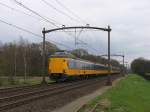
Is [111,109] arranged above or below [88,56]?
below

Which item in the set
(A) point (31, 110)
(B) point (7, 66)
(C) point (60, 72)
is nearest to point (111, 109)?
(A) point (31, 110)

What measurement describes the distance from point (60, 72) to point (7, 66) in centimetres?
1722

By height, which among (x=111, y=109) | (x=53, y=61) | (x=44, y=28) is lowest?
(x=111, y=109)

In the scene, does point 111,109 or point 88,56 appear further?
point 88,56

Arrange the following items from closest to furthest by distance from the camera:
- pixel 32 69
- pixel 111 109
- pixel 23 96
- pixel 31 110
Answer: pixel 31 110
pixel 111 109
pixel 23 96
pixel 32 69

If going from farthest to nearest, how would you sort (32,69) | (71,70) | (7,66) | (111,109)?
(32,69), (7,66), (71,70), (111,109)

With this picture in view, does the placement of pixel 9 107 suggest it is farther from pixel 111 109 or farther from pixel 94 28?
pixel 94 28

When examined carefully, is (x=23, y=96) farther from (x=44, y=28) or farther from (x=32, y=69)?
(x=32, y=69)

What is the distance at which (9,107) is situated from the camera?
625 inches

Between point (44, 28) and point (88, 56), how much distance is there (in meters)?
52.6

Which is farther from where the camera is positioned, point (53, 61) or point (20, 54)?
point (20, 54)

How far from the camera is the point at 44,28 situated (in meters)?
38.7

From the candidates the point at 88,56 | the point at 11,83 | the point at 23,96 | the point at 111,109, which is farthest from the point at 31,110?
the point at 88,56

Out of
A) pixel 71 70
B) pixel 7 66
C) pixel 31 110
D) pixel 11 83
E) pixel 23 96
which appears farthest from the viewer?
pixel 7 66
